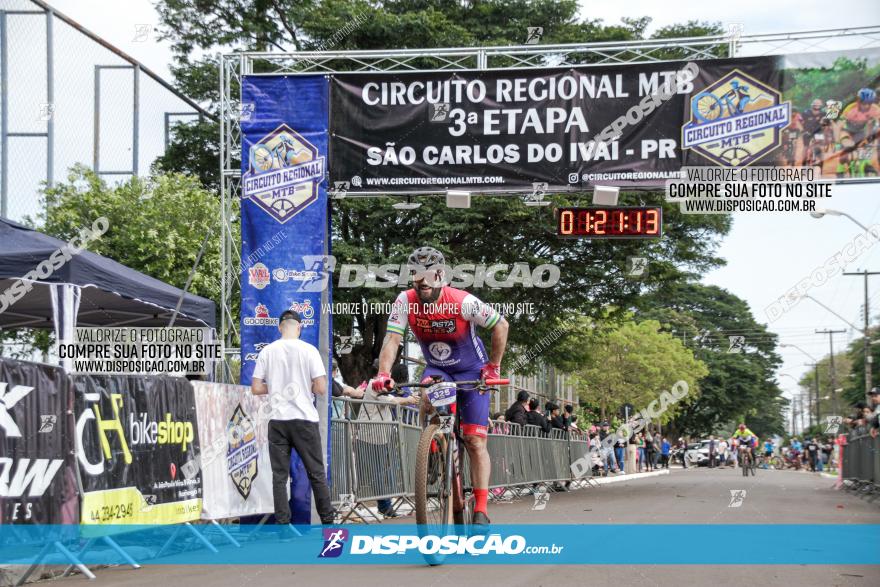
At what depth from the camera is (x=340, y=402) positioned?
43.6ft

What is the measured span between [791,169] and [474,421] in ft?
25.0

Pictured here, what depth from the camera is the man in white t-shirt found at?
924 cm

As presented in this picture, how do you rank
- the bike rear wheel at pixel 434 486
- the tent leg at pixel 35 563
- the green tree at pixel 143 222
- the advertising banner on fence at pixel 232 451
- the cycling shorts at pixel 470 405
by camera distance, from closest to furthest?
1. the bike rear wheel at pixel 434 486
2. the tent leg at pixel 35 563
3. the cycling shorts at pixel 470 405
4. the advertising banner on fence at pixel 232 451
5. the green tree at pixel 143 222

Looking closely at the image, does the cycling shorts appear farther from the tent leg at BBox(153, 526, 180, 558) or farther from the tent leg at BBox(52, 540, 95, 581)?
the tent leg at BBox(52, 540, 95, 581)

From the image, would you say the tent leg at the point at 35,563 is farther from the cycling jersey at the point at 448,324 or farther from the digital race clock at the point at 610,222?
the digital race clock at the point at 610,222

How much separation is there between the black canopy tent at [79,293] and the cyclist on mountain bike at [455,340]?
12.5 feet

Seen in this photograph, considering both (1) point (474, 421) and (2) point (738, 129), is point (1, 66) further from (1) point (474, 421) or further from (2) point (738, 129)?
(1) point (474, 421)

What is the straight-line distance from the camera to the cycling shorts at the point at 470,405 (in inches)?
315

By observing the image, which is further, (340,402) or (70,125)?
(70,125)

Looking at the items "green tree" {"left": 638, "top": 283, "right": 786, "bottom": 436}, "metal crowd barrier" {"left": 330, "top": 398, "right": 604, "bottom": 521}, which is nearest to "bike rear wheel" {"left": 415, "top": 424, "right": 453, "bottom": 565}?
"metal crowd barrier" {"left": 330, "top": 398, "right": 604, "bottom": 521}

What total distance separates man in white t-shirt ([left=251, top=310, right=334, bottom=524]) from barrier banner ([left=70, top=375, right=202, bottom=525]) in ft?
2.10

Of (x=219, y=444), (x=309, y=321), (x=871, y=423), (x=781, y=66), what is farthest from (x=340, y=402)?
(x=871, y=423)

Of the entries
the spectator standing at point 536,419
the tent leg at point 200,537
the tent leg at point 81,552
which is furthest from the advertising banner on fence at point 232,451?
the spectator standing at point 536,419

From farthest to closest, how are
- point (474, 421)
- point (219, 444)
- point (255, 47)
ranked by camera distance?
point (255, 47)
point (219, 444)
point (474, 421)
